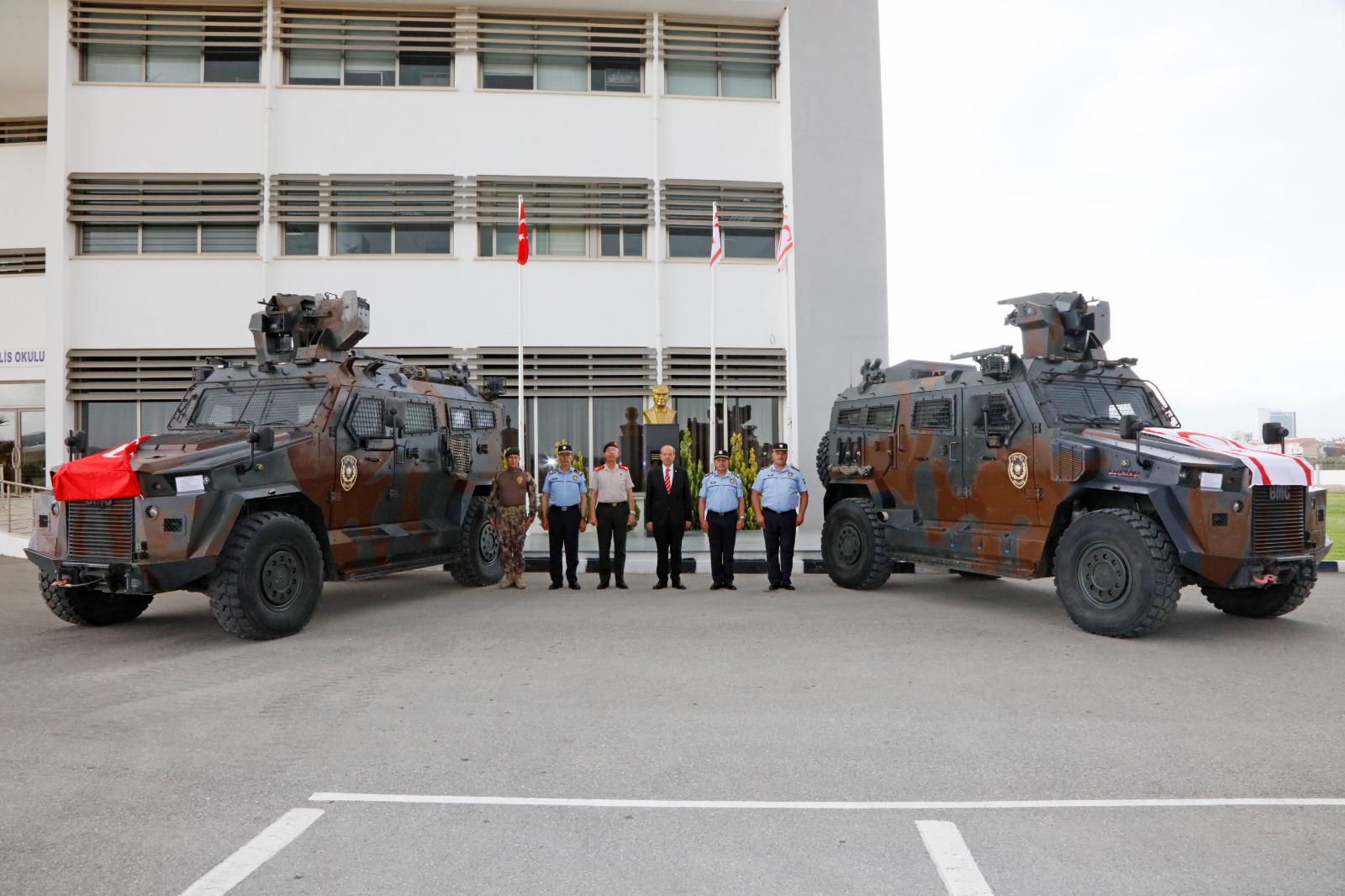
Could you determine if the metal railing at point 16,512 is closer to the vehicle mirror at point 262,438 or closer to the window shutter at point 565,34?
the vehicle mirror at point 262,438

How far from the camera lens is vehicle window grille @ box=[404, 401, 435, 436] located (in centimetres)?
1007

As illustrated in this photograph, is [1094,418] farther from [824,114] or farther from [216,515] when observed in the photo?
[824,114]

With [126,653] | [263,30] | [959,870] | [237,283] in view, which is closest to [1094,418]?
[959,870]

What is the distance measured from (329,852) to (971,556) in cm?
717

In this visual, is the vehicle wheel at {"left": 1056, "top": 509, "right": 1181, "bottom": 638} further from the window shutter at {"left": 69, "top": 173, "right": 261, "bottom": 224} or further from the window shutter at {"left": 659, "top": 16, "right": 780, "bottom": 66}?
the window shutter at {"left": 69, "top": 173, "right": 261, "bottom": 224}

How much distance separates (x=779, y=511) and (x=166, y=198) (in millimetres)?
14103

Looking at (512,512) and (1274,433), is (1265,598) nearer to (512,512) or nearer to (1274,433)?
(1274,433)

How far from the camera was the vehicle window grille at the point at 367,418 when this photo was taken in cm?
919

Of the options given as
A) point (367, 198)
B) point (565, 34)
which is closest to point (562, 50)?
point (565, 34)

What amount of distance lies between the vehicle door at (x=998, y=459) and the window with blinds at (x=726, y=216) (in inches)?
412

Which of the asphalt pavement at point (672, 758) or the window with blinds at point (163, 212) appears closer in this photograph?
the asphalt pavement at point (672, 758)

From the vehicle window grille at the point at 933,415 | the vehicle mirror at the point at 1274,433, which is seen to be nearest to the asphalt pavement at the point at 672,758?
the vehicle mirror at the point at 1274,433

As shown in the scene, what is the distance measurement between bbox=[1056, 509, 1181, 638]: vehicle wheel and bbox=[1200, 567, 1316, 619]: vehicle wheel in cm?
103

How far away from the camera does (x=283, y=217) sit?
1794cm
